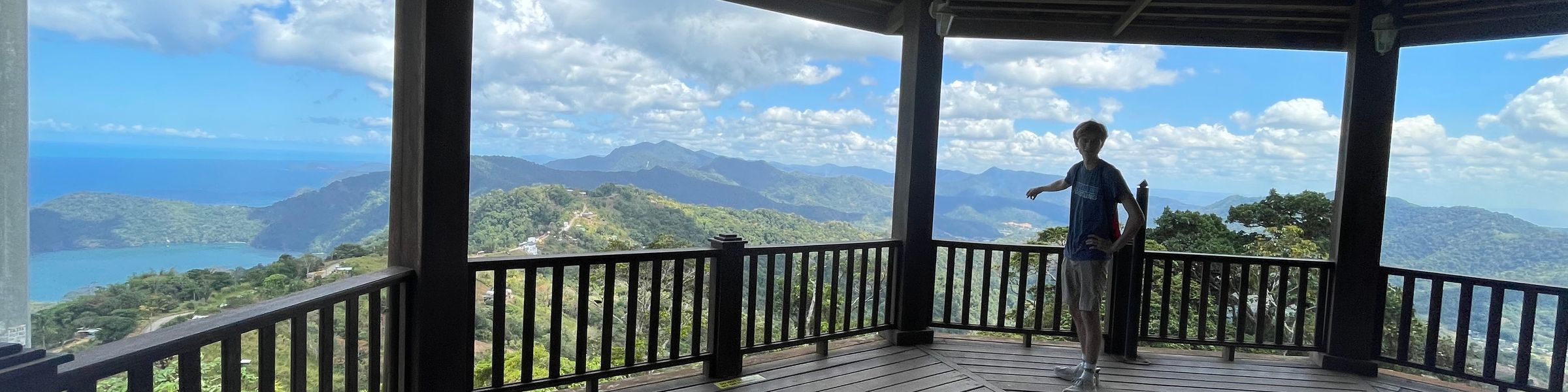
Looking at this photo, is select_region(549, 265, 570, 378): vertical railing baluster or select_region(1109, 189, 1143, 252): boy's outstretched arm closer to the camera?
select_region(549, 265, 570, 378): vertical railing baluster

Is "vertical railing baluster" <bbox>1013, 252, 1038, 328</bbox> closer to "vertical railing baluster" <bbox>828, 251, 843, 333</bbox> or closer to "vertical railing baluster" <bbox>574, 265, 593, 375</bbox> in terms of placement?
"vertical railing baluster" <bbox>828, 251, 843, 333</bbox>

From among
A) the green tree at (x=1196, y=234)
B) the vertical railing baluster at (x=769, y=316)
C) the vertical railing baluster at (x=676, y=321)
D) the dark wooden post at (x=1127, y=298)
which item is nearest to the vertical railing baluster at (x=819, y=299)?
the vertical railing baluster at (x=769, y=316)

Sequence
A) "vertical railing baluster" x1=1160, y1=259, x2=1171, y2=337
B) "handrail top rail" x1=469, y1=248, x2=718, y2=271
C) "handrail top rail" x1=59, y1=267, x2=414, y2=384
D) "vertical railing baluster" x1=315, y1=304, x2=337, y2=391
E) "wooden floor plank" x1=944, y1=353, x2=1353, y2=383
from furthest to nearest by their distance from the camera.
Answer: "vertical railing baluster" x1=1160, y1=259, x2=1171, y2=337 → "wooden floor plank" x1=944, y1=353, x2=1353, y2=383 → "handrail top rail" x1=469, y1=248, x2=718, y2=271 → "vertical railing baluster" x1=315, y1=304, x2=337, y2=391 → "handrail top rail" x1=59, y1=267, x2=414, y2=384

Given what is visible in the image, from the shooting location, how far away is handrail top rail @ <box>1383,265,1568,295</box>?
10.8 ft

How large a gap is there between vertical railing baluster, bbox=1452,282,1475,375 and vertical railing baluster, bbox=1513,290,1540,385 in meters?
0.19

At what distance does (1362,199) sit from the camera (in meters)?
3.77

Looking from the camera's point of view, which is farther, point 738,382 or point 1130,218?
point 738,382

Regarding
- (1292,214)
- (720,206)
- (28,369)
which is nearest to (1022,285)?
(28,369)

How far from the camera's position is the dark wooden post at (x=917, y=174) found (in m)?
A: 4.02

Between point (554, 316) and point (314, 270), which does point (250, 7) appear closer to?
point (314, 270)

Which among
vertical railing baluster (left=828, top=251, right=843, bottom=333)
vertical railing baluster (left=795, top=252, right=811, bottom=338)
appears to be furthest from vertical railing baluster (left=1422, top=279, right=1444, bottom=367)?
vertical railing baluster (left=795, top=252, right=811, bottom=338)

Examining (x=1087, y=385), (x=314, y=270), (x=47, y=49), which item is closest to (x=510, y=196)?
(x=314, y=270)

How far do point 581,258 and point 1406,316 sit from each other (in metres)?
4.70

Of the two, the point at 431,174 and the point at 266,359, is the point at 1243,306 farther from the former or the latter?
the point at 266,359
